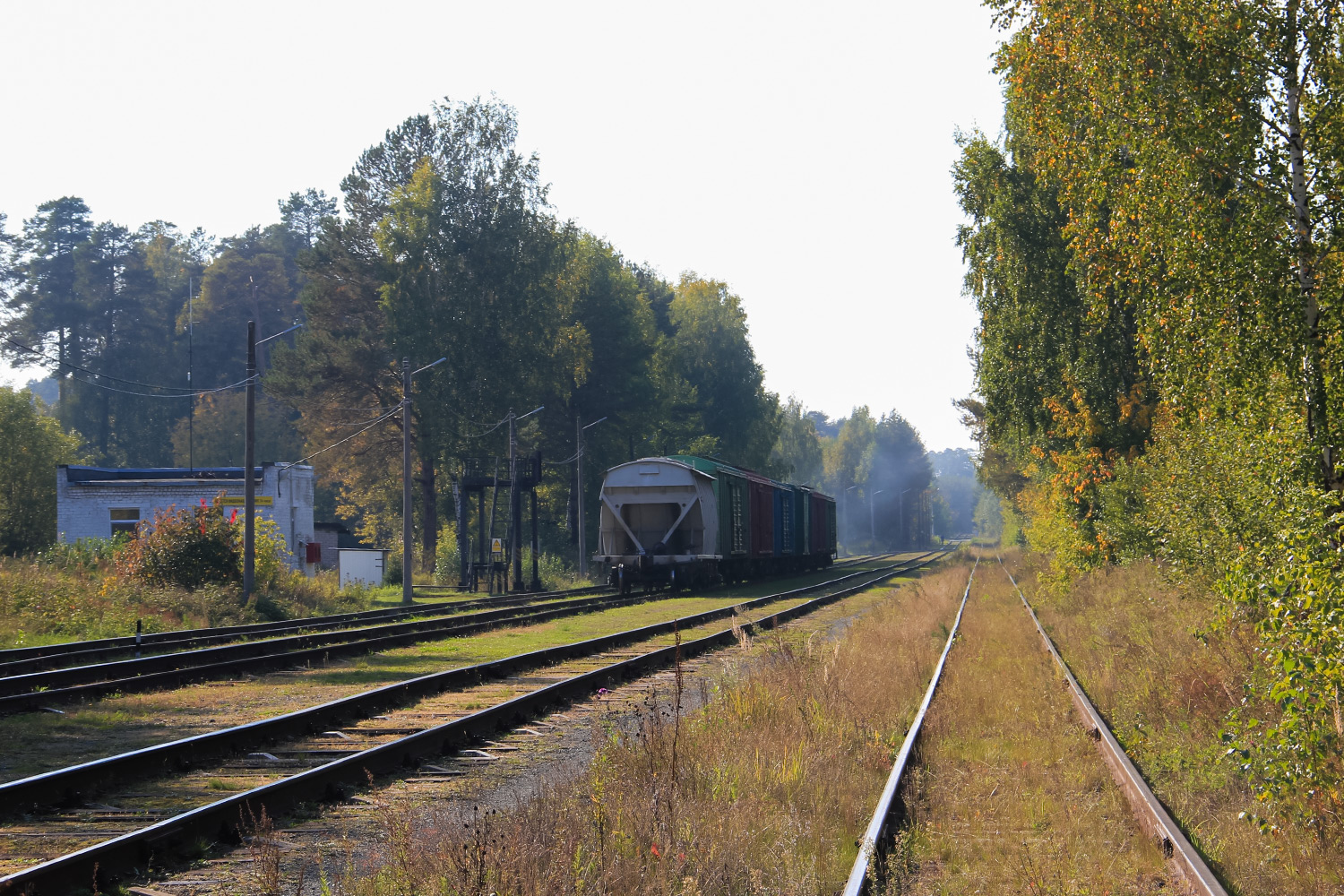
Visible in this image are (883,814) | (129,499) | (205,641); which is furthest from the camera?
(129,499)

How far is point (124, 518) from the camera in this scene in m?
40.0

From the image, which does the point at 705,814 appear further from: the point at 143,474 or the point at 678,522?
the point at 143,474

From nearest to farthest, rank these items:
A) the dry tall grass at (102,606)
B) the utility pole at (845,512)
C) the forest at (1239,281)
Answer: the forest at (1239,281)
the dry tall grass at (102,606)
the utility pole at (845,512)

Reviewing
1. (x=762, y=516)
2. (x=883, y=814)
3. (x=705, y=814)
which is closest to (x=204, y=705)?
(x=705, y=814)

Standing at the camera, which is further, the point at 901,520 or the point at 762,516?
the point at 901,520

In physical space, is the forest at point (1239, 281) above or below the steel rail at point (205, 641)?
above

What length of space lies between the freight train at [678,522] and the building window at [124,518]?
19.0 m

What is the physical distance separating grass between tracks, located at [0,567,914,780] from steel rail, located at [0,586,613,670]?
4.28m

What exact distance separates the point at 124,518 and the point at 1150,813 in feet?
133

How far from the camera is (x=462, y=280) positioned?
158ft

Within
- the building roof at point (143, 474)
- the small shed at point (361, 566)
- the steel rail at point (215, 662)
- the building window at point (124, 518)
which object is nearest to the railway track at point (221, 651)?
the steel rail at point (215, 662)

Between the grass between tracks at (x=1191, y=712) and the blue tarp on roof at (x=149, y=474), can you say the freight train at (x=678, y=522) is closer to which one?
the grass between tracks at (x=1191, y=712)

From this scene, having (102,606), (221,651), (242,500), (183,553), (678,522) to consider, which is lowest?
(221,651)

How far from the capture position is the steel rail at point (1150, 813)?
5492 mm
